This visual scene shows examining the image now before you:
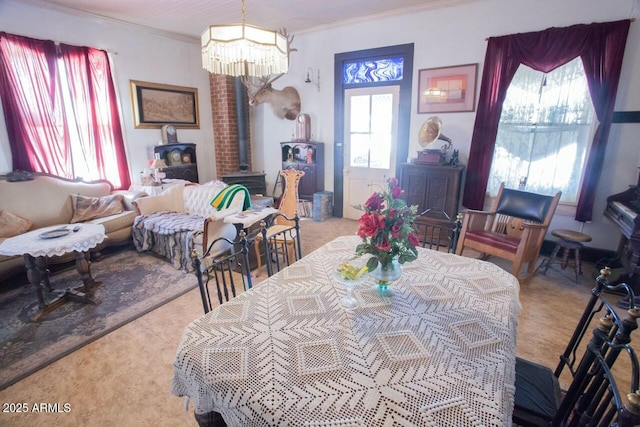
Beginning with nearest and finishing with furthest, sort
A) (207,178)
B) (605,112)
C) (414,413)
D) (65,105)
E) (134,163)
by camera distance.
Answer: (414,413) < (605,112) < (65,105) < (134,163) < (207,178)

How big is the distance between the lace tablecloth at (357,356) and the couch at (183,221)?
1868mm

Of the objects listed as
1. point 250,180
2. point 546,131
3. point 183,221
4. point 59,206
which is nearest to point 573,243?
point 546,131

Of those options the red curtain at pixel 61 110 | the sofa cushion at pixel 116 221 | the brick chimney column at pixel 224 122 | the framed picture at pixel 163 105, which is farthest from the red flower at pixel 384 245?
the brick chimney column at pixel 224 122

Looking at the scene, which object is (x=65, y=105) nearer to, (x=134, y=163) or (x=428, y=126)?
(x=134, y=163)

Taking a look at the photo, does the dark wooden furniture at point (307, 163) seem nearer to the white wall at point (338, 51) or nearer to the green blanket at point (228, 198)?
the white wall at point (338, 51)

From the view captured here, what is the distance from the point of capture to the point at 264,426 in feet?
2.75

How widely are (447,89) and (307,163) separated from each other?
2.31 metres

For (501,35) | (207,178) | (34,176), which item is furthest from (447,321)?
(207,178)

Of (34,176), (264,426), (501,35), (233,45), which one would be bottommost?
(264,426)

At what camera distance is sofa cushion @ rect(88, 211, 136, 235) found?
358 cm

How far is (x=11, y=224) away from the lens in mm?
3186

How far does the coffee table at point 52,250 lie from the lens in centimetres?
240

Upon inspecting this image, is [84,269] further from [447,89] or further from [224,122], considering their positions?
[447,89]

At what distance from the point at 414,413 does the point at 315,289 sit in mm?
709
